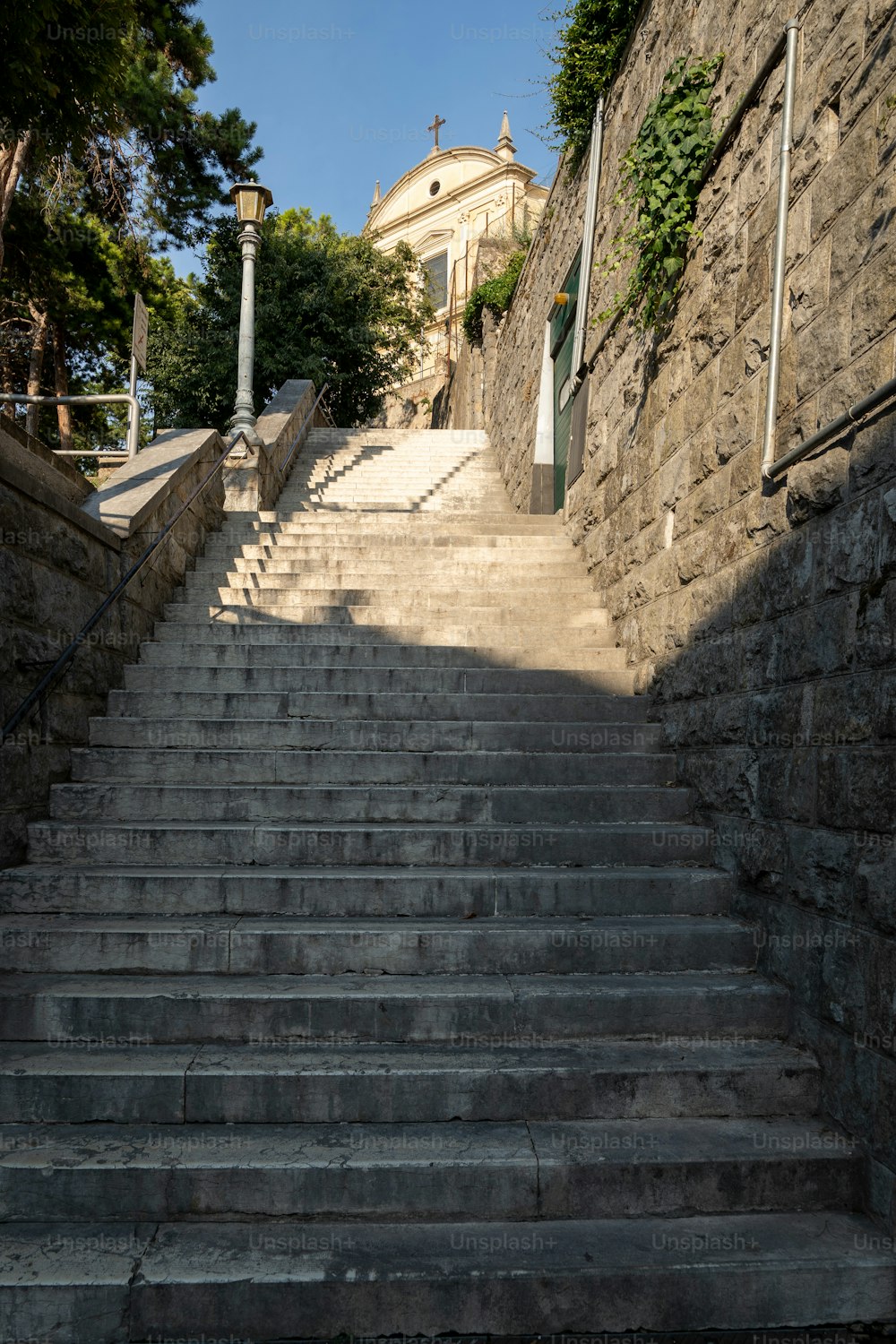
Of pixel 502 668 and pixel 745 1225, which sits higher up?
pixel 502 668

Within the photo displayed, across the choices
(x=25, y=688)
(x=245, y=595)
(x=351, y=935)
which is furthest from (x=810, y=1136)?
(x=245, y=595)

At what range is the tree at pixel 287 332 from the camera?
15930 millimetres

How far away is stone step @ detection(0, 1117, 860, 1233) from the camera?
8.41ft

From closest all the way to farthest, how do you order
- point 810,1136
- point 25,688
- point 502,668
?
point 810,1136, point 25,688, point 502,668

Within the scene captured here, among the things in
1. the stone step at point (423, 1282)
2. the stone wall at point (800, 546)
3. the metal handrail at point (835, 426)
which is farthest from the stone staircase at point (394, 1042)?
the metal handrail at point (835, 426)

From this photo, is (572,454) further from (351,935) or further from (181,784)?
(351,935)

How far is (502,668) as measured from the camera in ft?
17.1

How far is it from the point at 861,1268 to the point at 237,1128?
1.99m

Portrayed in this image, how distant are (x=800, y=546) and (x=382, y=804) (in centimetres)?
230

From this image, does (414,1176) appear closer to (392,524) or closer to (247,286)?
(392,524)

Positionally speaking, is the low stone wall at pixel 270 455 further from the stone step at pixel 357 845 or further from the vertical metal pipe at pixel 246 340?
the stone step at pixel 357 845

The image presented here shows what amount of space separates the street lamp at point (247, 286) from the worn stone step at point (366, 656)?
12.5ft

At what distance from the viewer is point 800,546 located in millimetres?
3174

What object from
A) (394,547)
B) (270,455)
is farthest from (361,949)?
(270,455)
